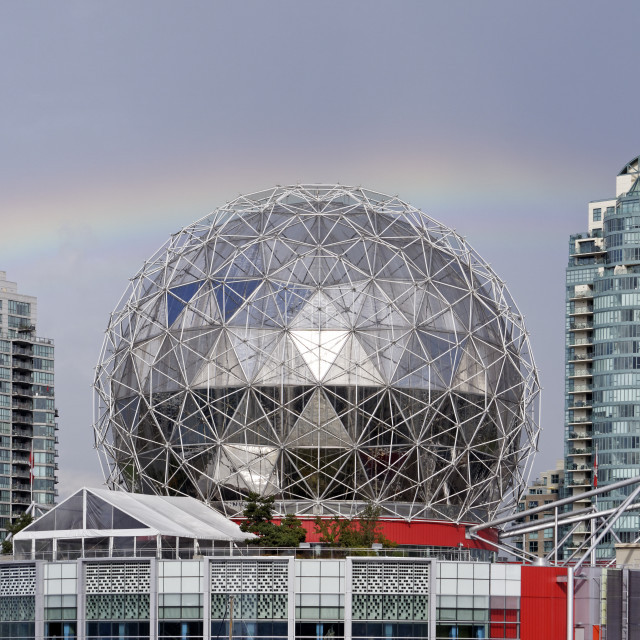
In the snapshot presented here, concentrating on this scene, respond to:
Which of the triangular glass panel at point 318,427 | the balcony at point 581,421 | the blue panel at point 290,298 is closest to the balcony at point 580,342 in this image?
the balcony at point 581,421

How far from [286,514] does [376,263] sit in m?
14.5

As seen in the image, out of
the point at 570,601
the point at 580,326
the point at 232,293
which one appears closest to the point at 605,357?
the point at 580,326

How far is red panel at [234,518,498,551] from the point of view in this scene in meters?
85.4

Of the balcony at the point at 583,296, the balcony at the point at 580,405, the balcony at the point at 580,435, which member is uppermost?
the balcony at the point at 583,296

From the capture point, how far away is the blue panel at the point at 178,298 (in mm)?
89688

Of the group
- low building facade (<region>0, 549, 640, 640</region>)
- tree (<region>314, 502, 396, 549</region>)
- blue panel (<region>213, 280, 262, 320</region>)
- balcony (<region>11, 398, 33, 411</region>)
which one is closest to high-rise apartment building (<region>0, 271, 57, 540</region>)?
balcony (<region>11, 398, 33, 411</region>)

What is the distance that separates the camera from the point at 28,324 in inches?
5881

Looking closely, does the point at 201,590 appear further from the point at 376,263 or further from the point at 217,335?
the point at 376,263

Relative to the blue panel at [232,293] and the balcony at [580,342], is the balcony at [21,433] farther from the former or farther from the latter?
the blue panel at [232,293]

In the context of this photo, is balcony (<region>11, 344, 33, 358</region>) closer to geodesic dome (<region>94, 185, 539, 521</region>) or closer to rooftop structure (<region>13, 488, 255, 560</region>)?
geodesic dome (<region>94, 185, 539, 521</region>)

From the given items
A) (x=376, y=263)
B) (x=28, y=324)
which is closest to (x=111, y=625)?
(x=376, y=263)

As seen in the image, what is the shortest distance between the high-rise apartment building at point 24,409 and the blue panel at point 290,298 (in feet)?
199

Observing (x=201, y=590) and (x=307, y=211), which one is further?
(x=307, y=211)

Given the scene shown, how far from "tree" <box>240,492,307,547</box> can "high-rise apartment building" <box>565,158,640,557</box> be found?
178 feet
